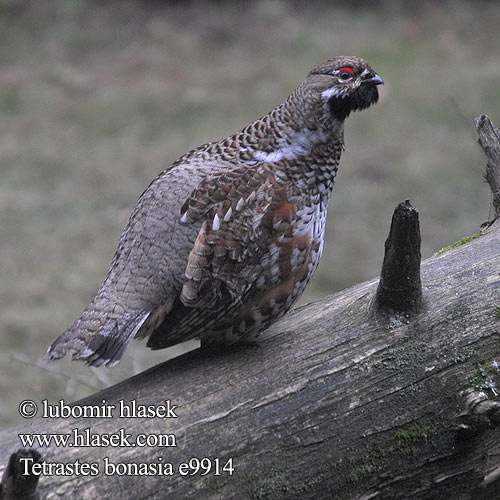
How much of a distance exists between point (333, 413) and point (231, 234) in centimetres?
78

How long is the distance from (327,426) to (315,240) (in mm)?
812

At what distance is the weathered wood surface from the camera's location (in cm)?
263

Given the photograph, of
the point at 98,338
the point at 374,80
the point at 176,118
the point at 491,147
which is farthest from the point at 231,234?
the point at 176,118

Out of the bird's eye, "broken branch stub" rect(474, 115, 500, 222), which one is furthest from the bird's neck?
"broken branch stub" rect(474, 115, 500, 222)

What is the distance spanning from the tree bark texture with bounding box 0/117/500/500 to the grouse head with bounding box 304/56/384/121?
79 centimetres

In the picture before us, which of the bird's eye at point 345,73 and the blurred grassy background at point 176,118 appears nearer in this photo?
the bird's eye at point 345,73

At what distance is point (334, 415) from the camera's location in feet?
9.04

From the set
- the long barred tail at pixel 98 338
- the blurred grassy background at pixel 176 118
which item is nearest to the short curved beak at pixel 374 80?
the long barred tail at pixel 98 338

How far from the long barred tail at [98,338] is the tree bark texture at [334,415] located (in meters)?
0.20

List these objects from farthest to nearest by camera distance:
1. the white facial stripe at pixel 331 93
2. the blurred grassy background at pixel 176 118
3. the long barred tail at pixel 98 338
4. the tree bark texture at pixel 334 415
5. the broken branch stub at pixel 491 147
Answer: the blurred grassy background at pixel 176 118
the broken branch stub at pixel 491 147
the white facial stripe at pixel 331 93
the long barred tail at pixel 98 338
the tree bark texture at pixel 334 415

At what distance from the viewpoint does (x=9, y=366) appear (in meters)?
6.79

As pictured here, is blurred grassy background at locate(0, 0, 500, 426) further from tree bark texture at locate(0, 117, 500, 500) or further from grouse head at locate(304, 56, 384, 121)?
grouse head at locate(304, 56, 384, 121)

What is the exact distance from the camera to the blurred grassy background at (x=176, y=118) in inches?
327

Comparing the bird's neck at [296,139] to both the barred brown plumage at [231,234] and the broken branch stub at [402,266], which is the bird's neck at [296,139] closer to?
the barred brown plumage at [231,234]
